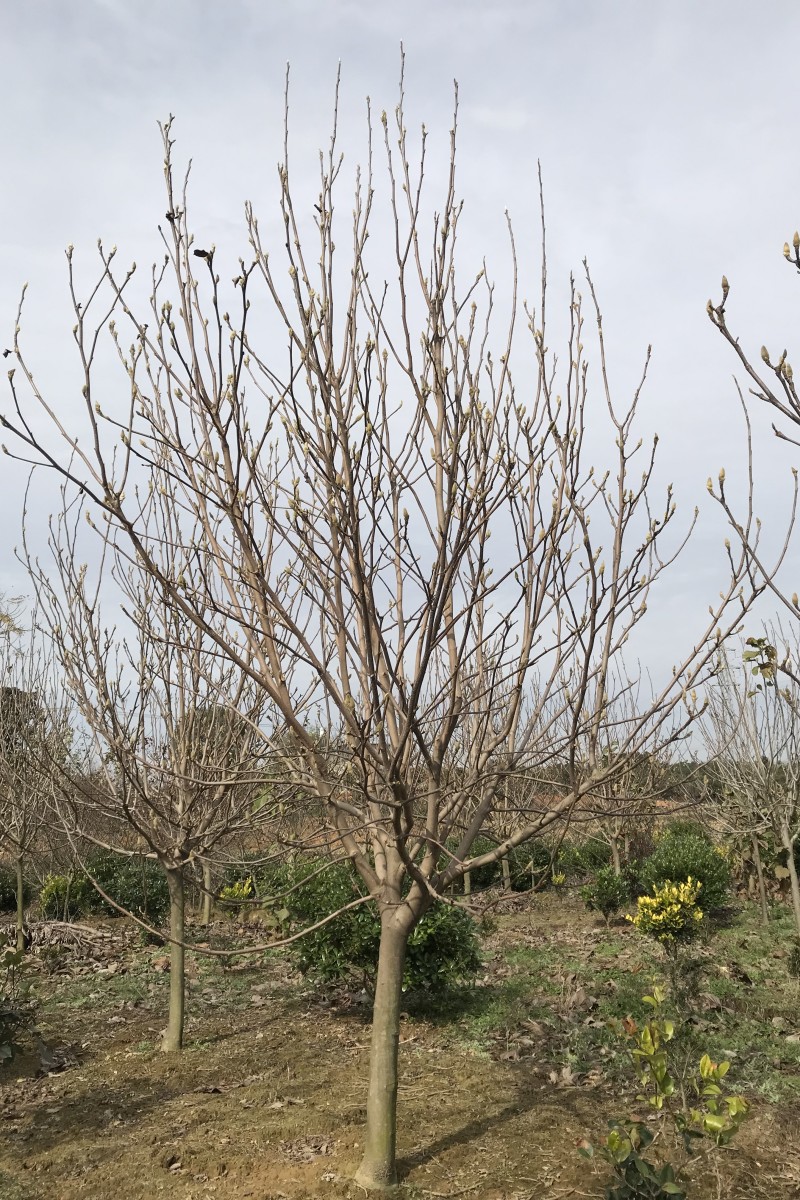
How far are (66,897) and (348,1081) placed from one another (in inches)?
256

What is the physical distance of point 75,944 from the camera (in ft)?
29.6

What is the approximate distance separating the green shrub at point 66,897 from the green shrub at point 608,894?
20.8ft

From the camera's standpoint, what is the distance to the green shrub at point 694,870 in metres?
9.97

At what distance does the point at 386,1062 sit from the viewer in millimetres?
3260

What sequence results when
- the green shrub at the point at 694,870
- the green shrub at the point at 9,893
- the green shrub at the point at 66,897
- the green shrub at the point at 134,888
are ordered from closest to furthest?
the green shrub at the point at 694,870 < the green shrub at the point at 66,897 < the green shrub at the point at 134,888 < the green shrub at the point at 9,893

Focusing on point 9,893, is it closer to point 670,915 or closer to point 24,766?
point 24,766

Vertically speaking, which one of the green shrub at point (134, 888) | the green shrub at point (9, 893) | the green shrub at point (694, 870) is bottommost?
the green shrub at point (9, 893)

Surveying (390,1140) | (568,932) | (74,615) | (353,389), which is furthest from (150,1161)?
(568,932)

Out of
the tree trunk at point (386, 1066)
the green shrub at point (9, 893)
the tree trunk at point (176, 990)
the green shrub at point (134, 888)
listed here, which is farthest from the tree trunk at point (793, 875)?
the green shrub at point (9, 893)

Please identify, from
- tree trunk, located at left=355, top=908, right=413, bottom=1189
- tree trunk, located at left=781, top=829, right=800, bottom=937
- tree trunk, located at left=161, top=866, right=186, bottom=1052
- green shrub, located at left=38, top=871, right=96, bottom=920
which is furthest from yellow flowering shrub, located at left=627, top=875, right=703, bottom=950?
green shrub, located at left=38, top=871, right=96, bottom=920

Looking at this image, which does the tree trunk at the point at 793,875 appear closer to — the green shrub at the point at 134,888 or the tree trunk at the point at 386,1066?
the tree trunk at the point at 386,1066

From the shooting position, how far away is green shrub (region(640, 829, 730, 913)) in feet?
32.7

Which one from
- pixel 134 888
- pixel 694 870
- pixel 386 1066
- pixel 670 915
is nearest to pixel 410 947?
pixel 670 915

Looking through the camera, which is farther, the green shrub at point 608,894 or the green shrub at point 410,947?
the green shrub at point 608,894
